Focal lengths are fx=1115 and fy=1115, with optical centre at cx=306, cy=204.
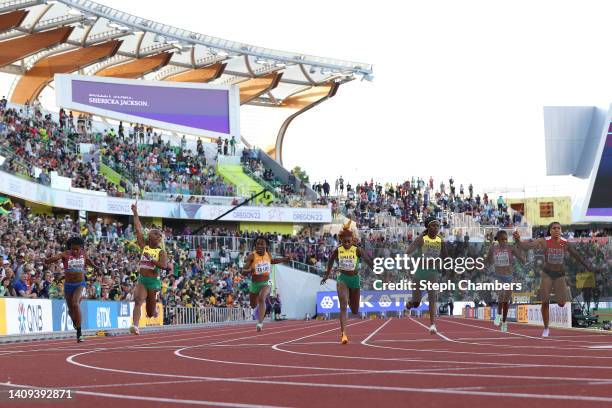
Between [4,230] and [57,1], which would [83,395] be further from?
[57,1]

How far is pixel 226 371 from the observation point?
11117 millimetres

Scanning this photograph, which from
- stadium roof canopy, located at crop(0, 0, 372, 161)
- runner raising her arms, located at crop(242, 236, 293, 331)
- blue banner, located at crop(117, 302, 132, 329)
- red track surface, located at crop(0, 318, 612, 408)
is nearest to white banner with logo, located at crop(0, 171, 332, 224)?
blue banner, located at crop(117, 302, 132, 329)

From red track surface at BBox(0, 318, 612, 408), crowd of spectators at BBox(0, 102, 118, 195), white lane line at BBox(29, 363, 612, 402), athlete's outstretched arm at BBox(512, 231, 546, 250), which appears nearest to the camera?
white lane line at BBox(29, 363, 612, 402)

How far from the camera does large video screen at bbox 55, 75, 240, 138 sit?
62375 millimetres

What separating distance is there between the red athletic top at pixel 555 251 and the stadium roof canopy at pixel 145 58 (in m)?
37.9

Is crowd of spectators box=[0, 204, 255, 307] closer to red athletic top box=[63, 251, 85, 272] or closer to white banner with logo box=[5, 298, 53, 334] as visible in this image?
Result: white banner with logo box=[5, 298, 53, 334]

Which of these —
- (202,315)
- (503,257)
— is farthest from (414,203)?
(503,257)

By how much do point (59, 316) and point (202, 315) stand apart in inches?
630

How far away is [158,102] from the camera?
66188 mm

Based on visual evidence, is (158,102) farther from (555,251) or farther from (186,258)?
(555,251)

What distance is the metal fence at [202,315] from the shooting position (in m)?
42.3

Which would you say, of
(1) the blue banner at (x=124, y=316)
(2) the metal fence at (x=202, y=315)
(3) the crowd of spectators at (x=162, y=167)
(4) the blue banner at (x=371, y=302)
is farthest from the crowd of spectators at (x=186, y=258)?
(3) the crowd of spectators at (x=162, y=167)

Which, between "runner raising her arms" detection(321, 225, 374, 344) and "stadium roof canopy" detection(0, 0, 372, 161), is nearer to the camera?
"runner raising her arms" detection(321, 225, 374, 344)

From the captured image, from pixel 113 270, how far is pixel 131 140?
22613 mm
